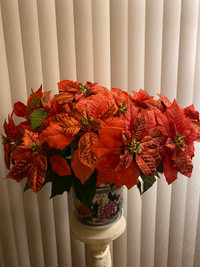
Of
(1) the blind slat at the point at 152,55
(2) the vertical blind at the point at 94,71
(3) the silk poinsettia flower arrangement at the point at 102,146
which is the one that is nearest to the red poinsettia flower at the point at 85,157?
(3) the silk poinsettia flower arrangement at the point at 102,146

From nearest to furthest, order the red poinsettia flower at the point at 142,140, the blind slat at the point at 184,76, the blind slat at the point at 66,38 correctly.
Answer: the red poinsettia flower at the point at 142,140
the blind slat at the point at 66,38
the blind slat at the point at 184,76

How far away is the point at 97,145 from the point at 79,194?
16 centimetres

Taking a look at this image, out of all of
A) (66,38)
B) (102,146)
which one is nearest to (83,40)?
(66,38)

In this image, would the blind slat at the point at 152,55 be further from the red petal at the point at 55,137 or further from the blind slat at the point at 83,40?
the red petal at the point at 55,137

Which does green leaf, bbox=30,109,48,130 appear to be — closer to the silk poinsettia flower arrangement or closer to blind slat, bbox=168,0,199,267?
the silk poinsettia flower arrangement

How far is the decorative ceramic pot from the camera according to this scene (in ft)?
2.34

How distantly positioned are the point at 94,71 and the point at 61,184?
488 millimetres

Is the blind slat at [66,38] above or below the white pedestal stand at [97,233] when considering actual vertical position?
above

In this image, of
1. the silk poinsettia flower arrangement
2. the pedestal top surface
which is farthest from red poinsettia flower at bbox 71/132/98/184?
the pedestal top surface

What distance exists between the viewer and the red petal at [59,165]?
0.60m

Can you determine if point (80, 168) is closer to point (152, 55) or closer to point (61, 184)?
point (61, 184)

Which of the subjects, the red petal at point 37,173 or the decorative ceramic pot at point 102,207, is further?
the decorative ceramic pot at point 102,207

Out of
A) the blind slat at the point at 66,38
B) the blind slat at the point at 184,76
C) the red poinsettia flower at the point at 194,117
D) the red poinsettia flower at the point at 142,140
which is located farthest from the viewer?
the blind slat at the point at 184,76

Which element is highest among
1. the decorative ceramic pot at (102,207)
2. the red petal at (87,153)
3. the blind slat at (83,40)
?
the blind slat at (83,40)
